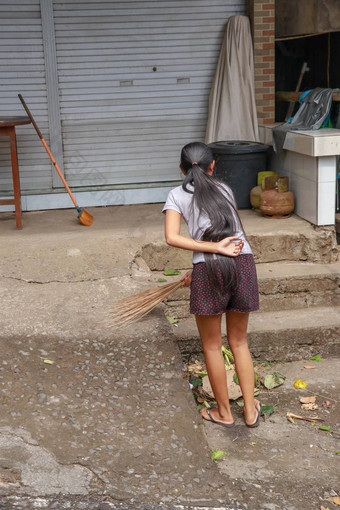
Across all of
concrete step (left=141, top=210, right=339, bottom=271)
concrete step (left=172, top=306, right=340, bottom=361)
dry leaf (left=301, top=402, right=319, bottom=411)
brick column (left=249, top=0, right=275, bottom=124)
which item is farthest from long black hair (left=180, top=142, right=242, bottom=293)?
brick column (left=249, top=0, right=275, bottom=124)

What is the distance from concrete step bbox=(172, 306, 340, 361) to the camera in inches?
220

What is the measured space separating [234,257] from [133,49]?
4831 mm

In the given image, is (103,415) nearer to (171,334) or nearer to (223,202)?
(171,334)

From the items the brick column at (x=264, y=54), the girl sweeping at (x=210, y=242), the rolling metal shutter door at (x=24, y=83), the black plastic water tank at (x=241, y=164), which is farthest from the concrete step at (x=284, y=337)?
the brick column at (x=264, y=54)

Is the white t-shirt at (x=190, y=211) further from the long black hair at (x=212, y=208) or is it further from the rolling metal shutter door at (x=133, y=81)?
the rolling metal shutter door at (x=133, y=81)

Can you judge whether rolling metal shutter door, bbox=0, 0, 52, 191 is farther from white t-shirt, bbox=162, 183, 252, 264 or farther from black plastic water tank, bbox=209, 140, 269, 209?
white t-shirt, bbox=162, 183, 252, 264

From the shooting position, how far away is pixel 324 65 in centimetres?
976

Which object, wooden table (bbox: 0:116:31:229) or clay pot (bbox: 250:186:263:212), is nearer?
wooden table (bbox: 0:116:31:229)

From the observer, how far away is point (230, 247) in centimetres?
402

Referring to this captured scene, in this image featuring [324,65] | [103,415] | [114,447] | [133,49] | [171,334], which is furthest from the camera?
[324,65]

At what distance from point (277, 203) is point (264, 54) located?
2.17m

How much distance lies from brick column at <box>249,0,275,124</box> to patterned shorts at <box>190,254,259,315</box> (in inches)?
186

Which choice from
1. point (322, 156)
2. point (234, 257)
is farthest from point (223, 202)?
point (322, 156)

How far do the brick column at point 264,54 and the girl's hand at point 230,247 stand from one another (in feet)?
15.6
